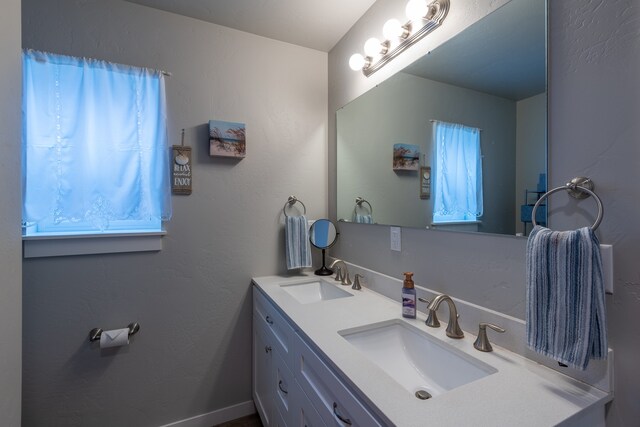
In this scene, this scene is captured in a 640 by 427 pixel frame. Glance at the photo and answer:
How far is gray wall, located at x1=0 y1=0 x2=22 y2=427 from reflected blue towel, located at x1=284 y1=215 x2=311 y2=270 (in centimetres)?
120

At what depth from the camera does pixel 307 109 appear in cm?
197

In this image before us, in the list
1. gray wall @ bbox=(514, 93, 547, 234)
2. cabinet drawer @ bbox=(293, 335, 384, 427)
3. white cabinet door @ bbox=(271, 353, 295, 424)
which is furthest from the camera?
white cabinet door @ bbox=(271, 353, 295, 424)

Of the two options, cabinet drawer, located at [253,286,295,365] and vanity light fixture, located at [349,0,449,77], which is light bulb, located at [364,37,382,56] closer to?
vanity light fixture, located at [349,0,449,77]

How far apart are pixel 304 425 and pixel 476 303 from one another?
2.52ft

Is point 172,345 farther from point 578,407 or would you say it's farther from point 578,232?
point 578,232

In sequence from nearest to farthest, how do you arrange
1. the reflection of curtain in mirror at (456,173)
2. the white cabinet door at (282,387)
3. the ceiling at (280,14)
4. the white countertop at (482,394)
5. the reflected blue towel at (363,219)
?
the white countertop at (482,394) < the reflection of curtain in mirror at (456,173) < the white cabinet door at (282,387) < the ceiling at (280,14) < the reflected blue towel at (363,219)

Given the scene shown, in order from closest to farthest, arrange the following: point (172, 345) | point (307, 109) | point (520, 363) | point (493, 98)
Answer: point (520, 363)
point (493, 98)
point (172, 345)
point (307, 109)

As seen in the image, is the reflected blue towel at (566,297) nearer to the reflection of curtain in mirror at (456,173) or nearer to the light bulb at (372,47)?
the reflection of curtain in mirror at (456,173)

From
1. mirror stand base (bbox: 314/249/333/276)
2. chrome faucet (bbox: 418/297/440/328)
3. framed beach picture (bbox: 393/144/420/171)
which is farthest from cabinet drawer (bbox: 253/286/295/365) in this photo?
framed beach picture (bbox: 393/144/420/171)

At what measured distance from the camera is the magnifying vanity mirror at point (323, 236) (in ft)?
6.30

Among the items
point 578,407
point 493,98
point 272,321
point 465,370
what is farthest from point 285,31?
point 578,407

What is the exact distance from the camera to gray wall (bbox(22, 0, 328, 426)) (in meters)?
1.42

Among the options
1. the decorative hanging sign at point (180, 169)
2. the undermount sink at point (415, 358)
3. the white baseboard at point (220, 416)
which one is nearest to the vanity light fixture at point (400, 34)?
the decorative hanging sign at point (180, 169)

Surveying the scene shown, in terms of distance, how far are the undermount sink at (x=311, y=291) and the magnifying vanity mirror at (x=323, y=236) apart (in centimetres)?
12
